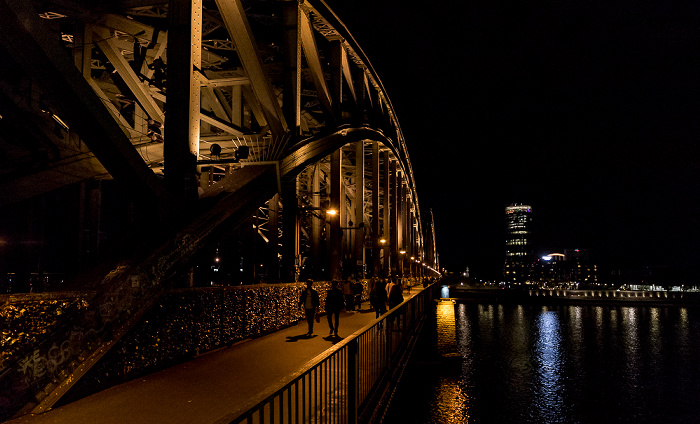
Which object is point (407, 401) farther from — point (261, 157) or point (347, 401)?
point (347, 401)

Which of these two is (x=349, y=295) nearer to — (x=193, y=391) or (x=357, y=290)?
(x=357, y=290)

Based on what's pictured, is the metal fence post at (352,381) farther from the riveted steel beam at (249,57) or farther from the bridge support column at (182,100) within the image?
the riveted steel beam at (249,57)

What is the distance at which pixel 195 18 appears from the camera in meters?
10.2

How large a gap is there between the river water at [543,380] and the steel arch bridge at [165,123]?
5.21 meters

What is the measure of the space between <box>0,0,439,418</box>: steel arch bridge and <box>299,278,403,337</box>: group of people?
2.04 metres

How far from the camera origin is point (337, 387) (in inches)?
198

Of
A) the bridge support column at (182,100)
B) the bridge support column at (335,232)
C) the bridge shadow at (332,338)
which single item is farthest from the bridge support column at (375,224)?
the bridge support column at (182,100)

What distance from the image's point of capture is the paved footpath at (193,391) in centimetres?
580

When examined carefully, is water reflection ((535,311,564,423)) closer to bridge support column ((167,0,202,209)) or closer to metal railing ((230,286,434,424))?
metal railing ((230,286,434,424))

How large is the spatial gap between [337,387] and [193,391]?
301cm

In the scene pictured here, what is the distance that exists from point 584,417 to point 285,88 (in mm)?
14608

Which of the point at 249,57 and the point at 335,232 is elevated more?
the point at 249,57

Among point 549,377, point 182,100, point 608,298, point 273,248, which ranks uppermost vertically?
point 182,100

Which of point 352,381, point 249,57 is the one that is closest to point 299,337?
point 249,57
